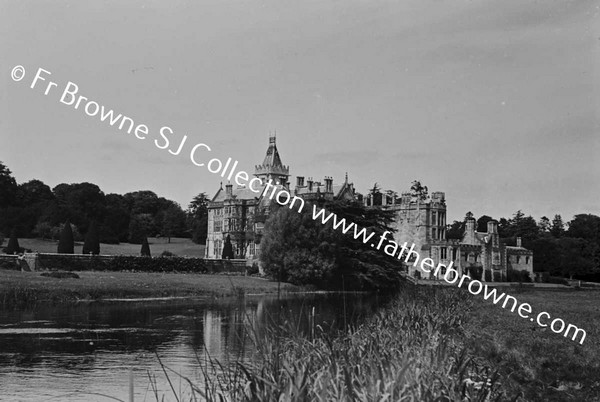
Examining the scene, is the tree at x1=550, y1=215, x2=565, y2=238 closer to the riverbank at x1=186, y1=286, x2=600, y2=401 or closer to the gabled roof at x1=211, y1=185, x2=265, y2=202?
the gabled roof at x1=211, y1=185, x2=265, y2=202

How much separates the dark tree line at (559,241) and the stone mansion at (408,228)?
4.66 m

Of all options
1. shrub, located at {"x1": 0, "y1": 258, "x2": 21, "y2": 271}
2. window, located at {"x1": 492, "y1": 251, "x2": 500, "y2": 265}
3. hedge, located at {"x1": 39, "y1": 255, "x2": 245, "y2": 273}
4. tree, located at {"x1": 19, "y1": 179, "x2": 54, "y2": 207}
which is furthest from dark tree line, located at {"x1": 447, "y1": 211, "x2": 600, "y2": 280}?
shrub, located at {"x1": 0, "y1": 258, "x2": 21, "y2": 271}

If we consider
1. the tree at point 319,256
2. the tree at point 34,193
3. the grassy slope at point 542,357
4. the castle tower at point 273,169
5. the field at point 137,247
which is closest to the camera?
the grassy slope at point 542,357

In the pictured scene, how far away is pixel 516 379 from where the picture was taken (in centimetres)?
1026

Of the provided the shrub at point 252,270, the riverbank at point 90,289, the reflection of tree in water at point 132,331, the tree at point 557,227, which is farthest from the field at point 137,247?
the reflection of tree in water at point 132,331

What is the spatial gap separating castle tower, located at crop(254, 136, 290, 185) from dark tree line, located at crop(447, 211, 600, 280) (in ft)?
73.4

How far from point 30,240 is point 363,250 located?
1634 inches

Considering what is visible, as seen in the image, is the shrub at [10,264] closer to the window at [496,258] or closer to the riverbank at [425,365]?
the riverbank at [425,365]

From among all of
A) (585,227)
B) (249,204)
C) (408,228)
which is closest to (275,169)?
(249,204)

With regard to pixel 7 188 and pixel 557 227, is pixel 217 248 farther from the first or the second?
pixel 557 227

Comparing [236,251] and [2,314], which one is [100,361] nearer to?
[2,314]

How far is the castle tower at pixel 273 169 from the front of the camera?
308ft

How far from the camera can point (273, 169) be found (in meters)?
93.9

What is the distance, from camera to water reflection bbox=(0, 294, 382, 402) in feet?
39.2
